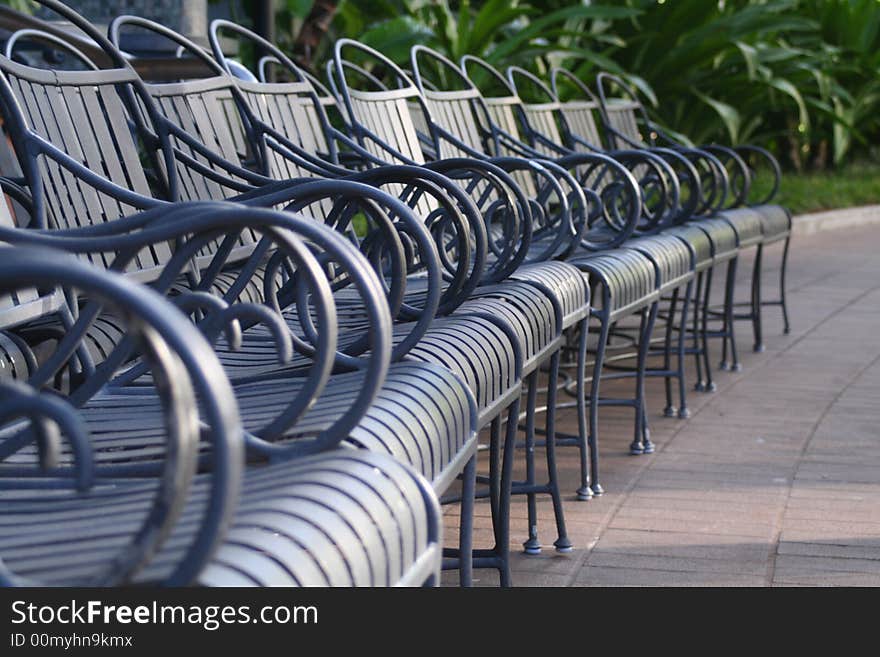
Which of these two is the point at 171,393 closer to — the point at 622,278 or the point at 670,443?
the point at 622,278

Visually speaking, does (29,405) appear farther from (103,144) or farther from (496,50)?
(496,50)

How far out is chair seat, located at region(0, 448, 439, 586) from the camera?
1.29 m

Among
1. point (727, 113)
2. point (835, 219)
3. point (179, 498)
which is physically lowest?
point (835, 219)

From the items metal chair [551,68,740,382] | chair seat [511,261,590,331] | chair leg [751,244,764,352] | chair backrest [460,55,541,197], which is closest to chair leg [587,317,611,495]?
chair seat [511,261,590,331]

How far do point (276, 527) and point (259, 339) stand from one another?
1.24m

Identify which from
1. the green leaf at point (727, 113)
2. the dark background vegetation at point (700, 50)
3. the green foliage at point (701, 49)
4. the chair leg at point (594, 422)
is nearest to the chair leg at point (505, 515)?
the chair leg at point (594, 422)

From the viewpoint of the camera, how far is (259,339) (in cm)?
257

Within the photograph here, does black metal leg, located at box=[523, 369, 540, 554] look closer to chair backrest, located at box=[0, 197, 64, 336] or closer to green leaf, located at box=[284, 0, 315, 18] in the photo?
chair backrest, located at box=[0, 197, 64, 336]

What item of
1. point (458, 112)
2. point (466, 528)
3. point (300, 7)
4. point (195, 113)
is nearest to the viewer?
point (466, 528)

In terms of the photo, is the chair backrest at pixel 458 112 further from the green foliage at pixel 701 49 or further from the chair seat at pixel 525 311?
the green foliage at pixel 701 49

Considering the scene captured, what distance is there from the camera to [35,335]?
8.03ft

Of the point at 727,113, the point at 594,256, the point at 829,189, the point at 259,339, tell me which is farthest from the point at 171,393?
the point at 829,189

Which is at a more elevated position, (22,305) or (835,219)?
(22,305)

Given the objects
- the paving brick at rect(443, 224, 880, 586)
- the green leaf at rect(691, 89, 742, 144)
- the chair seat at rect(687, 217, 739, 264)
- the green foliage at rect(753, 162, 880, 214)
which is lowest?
the green foliage at rect(753, 162, 880, 214)
